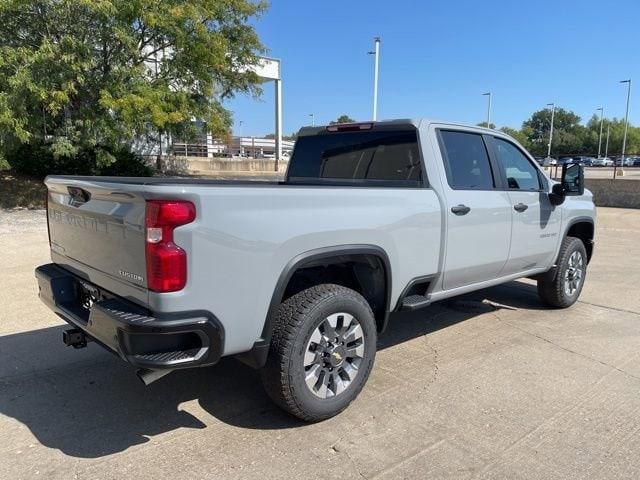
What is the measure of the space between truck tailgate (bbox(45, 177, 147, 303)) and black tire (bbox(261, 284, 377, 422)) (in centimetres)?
83

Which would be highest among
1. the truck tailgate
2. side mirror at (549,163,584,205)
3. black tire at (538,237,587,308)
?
side mirror at (549,163,584,205)

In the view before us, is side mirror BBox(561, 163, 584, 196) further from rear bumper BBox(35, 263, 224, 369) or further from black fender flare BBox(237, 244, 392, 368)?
rear bumper BBox(35, 263, 224, 369)

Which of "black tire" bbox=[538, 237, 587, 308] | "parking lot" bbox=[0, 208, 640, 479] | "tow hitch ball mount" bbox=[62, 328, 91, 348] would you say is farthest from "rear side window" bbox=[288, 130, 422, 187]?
"black tire" bbox=[538, 237, 587, 308]

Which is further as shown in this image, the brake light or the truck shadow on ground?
the brake light

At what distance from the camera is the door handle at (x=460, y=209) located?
4.03m

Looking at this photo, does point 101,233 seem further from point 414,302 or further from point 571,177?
point 571,177

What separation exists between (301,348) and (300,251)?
1.87 feet

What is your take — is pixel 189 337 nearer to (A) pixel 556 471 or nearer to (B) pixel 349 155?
(A) pixel 556 471

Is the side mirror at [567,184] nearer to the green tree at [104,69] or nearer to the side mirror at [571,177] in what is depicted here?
the side mirror at [571,177]

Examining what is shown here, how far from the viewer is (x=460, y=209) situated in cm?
407

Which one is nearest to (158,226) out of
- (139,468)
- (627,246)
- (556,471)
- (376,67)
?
(139,468)

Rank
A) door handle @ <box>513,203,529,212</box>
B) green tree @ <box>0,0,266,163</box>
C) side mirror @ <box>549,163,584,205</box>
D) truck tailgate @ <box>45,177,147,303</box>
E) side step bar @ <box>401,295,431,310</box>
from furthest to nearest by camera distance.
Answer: green tree @ <box>0,0,266,163</box>
side mirror @ <box>549,163,584,205</box>
door handle @ <box>513,203,529,212</box>
side step bar @ <box>401,295,431,310</box>
truck tailgate @ <box>45,177,147,303</box>

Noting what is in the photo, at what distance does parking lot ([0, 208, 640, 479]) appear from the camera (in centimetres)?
283

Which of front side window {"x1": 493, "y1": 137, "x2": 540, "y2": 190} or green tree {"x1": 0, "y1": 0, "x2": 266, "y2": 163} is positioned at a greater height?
green tree {"x1": 0, "y1": 0, "x2": 266, "y2": 163}
